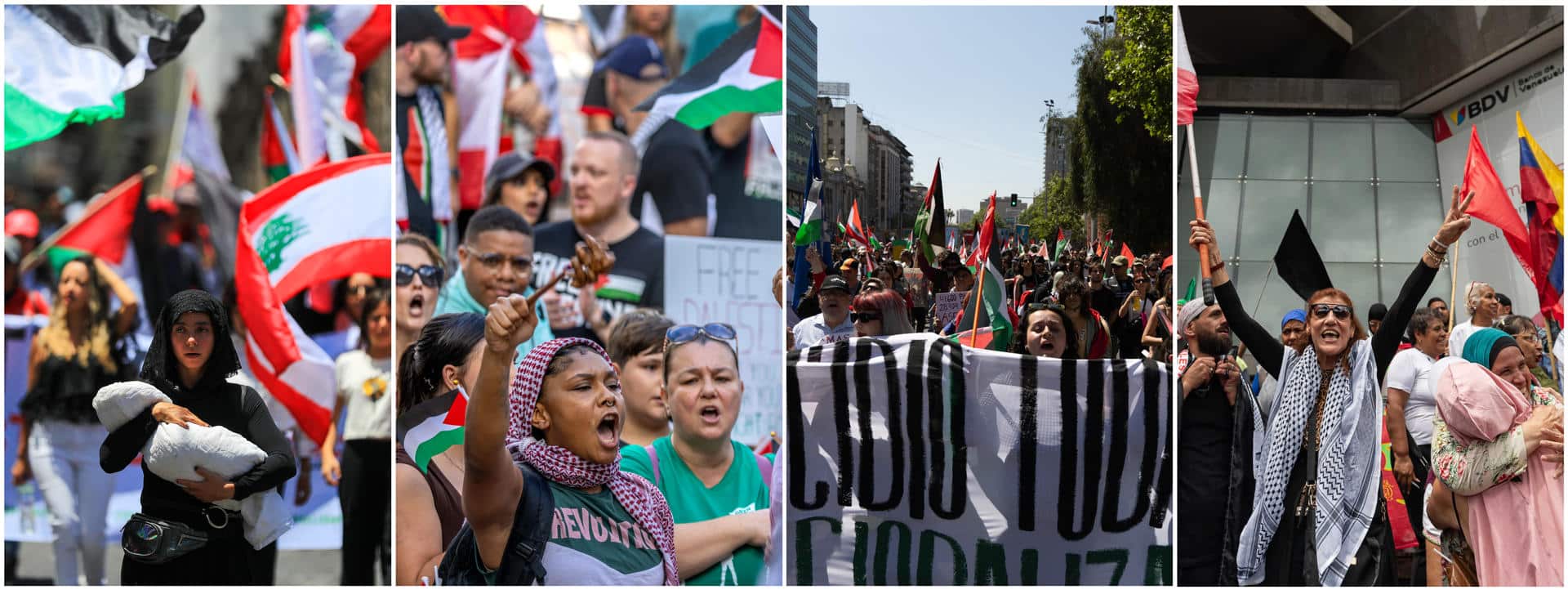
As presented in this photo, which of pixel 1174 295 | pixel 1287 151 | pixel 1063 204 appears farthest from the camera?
pixel 1287 151

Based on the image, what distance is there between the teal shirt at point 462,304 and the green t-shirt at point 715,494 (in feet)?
1.70

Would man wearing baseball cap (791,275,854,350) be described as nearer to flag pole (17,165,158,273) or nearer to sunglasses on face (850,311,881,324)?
sunglasses on face (850,311,881,324)

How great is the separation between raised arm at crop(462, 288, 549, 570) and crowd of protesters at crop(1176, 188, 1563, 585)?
2332 mm

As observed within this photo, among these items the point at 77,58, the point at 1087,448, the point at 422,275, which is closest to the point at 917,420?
the point at 1087,448

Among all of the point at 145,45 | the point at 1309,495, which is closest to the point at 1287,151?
the point at 1309,495

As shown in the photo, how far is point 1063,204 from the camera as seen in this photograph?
4.56 m

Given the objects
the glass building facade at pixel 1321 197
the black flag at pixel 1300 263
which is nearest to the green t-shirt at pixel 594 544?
the black flag at pixel 1300 263

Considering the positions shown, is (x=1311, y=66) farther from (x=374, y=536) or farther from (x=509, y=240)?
(x=374, y=536)

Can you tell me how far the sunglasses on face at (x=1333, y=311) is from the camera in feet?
12.9

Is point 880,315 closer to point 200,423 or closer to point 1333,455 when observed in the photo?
point 1333,455

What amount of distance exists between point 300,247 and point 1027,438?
107 inches

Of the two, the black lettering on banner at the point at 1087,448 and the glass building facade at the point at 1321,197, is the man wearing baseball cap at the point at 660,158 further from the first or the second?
the glass building facade at the point at 1321,197

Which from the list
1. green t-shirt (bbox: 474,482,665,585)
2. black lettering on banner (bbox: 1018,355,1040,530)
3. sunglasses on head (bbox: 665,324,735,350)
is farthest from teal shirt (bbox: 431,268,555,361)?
black lettering on banner (bbox: 1018,355,1040,530)

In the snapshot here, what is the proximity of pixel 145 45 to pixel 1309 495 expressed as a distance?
4.47 m
